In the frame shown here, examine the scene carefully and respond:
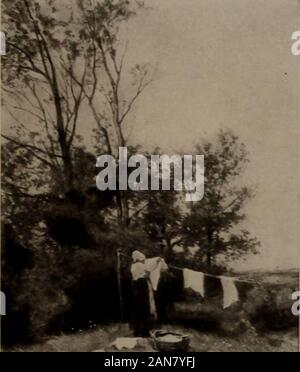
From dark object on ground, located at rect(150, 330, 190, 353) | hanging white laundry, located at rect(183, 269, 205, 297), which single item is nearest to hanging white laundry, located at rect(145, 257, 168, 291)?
hanging white laundry, located at rect(183, 269, 205, 297)

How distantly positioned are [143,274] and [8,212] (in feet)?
2.83

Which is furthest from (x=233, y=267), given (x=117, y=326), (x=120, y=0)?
(x=120, y=0)

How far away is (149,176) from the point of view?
3.66 meters

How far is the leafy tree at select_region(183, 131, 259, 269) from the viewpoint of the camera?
3.65m

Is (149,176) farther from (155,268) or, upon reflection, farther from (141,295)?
(141,295)

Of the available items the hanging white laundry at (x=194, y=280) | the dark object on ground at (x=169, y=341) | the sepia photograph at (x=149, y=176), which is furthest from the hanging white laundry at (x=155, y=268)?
the dark object on ground at (x=169, y=341)

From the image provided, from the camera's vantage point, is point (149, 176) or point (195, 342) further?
point (149, 176)

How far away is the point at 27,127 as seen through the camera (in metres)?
3.62

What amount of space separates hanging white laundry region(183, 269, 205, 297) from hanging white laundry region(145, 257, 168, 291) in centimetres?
13

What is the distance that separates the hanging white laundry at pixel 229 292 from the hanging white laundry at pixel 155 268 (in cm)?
35

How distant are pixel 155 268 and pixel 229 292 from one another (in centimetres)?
45

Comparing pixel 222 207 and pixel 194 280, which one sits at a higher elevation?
pixel 222 207

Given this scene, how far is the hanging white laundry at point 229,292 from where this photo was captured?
11.7 ft

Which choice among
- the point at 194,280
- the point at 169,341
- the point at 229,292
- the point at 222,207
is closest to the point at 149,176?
the point at 222,207
